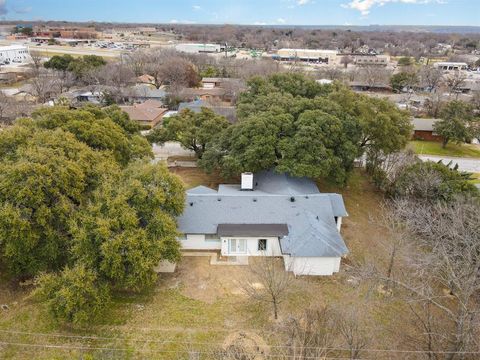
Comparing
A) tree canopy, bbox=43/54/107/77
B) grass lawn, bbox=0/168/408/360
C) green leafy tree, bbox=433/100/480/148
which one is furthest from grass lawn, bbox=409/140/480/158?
tree canopy, bbox=43/54/107/77

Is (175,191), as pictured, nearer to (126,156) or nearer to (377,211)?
(126,156)

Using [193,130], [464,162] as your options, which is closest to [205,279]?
Result: [193,130]

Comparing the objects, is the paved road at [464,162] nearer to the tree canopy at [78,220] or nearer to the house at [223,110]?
the house at [223,110]

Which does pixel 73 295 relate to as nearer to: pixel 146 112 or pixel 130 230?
pixel 130 230

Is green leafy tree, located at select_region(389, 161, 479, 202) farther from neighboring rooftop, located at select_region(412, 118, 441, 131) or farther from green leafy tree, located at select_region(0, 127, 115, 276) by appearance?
neighboring rooftop, located at select_region(412, 118, 441, 131)

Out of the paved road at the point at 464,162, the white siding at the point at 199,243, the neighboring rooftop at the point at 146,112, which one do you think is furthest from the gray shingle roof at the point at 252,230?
the neighboring rooftop at the point at 146,112

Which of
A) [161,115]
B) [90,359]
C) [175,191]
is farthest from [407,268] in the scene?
[161,115]
